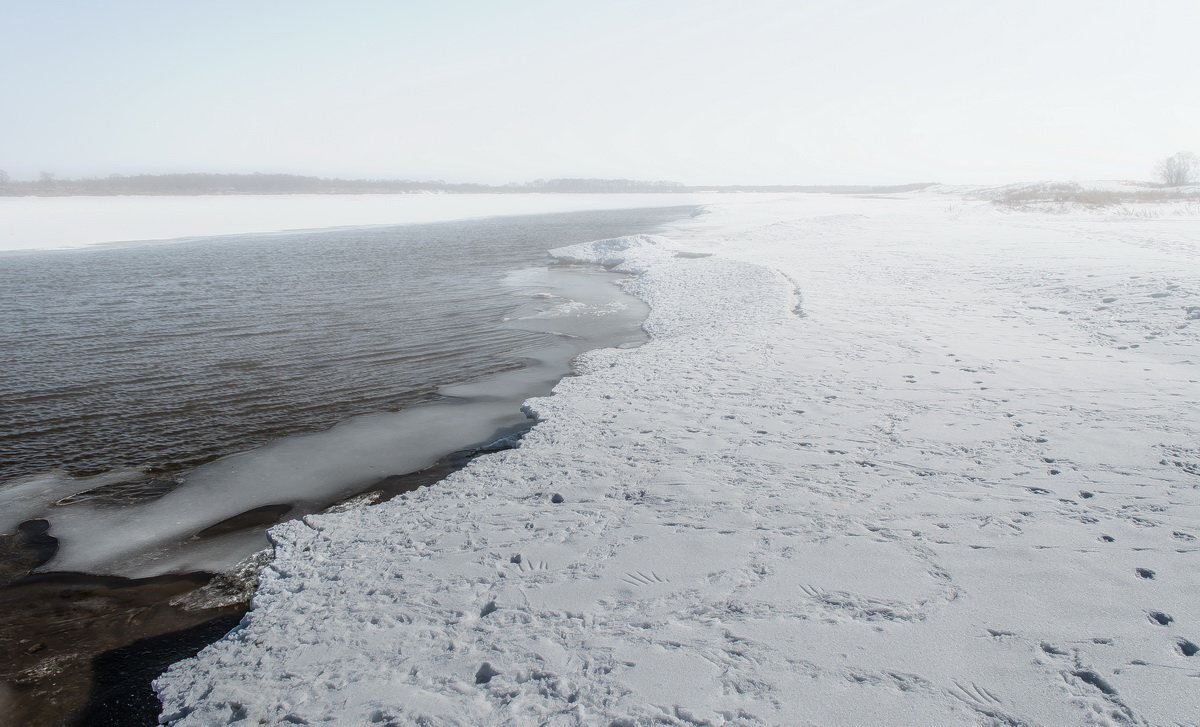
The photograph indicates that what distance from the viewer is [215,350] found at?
391 inches

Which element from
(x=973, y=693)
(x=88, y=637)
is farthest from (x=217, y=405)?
(x=973, y=693)

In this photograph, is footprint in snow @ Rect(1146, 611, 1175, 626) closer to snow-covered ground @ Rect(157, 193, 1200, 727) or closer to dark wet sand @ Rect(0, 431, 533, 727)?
snow-covered ground @ Rect(157, 193, 1200, 727)

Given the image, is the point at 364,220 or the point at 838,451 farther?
the point at 364,220

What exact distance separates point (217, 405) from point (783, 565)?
6.85 meters

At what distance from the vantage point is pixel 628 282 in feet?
54.4

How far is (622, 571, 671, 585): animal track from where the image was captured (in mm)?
3701

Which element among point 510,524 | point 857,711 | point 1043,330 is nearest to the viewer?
point 857,711

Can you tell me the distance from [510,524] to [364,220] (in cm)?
4666

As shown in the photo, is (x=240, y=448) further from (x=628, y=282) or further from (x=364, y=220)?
(x=364, y=220)

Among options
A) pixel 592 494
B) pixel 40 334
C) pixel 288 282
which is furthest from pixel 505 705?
pixel 288 282

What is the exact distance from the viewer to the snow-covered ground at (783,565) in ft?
9.37

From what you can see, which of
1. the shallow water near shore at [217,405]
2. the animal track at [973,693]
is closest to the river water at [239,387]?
the shallow water near shore at [217,405]

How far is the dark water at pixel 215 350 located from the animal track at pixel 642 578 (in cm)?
453

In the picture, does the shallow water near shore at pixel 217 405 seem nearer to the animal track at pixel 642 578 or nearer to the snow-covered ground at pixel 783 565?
the snow-covered ground at pixel 783 565
